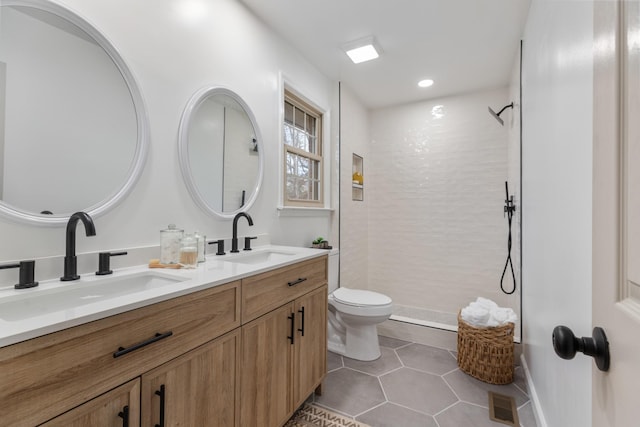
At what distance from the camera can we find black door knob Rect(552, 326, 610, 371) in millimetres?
500

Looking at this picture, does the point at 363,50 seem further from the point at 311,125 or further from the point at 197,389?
the point at 197,389

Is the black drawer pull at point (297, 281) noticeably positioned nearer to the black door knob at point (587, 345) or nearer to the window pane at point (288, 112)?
the black door knob at point (587, 345)

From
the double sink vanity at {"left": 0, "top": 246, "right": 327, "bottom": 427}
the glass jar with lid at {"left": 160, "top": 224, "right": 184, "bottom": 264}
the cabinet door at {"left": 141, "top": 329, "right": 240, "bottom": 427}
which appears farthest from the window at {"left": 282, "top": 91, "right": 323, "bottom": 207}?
the cabinet door at {"left": 141, "top": 329, "right": 240, "bottom": 427}

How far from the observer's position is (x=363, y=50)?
240 centimetres

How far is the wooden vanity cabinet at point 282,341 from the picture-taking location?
1271 millimetres

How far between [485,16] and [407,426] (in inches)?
105

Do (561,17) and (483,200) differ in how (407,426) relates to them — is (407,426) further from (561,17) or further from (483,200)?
(483,200)

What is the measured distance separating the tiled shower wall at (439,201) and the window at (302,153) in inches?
24.2

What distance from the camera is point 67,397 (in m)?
0.70

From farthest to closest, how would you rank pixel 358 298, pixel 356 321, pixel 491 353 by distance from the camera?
pixel 358 298 < pixel 356 321 < pixel 491 353

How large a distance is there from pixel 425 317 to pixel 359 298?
1277 millimetres

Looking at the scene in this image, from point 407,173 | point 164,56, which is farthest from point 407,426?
point 407,173

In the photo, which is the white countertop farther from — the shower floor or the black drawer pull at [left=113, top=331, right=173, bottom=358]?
the shower floor

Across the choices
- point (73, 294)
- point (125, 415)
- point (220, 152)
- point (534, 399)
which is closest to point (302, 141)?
point (220, 152)
